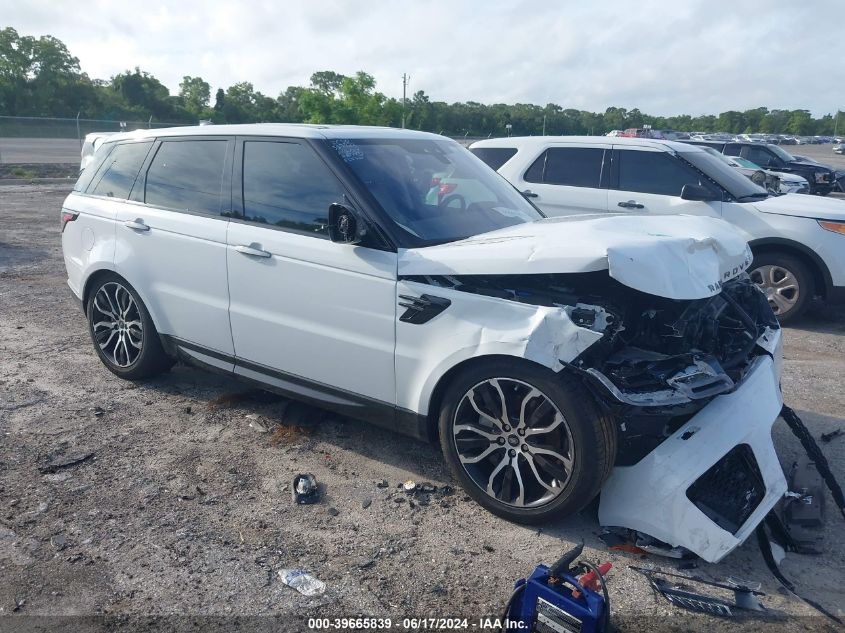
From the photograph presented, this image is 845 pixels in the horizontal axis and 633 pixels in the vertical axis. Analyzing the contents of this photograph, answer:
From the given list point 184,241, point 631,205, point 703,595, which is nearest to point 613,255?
point 703,595

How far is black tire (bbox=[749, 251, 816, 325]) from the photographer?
24.0ft

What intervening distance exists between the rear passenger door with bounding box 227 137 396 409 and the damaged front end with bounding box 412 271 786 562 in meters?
0.42

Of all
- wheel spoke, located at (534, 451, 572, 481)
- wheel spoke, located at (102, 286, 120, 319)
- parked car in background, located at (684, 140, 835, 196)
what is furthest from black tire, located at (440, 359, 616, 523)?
parked car in background, located at (684, 140, 835, 196)

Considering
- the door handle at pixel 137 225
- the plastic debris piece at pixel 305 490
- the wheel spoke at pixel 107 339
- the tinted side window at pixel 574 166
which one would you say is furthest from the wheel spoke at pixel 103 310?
the tinted side window at pixel 574 166

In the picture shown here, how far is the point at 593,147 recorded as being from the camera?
831 cm

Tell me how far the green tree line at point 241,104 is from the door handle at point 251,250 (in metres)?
33.2

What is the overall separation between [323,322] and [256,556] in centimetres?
131

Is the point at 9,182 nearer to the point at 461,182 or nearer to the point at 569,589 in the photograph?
the point at 461,182

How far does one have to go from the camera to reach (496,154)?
29.3ft

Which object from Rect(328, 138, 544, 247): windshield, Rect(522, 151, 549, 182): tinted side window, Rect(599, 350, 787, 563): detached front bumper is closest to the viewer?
Rect(599, 350, 787, 563): detached front bumper

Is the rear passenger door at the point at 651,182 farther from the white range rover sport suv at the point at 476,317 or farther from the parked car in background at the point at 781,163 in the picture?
the parked car in background at the point at 781,163

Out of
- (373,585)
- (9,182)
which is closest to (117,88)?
(9,182)

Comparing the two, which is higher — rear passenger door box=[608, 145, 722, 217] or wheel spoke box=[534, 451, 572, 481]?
rear passenger door box=[608, 145, 722, 217]

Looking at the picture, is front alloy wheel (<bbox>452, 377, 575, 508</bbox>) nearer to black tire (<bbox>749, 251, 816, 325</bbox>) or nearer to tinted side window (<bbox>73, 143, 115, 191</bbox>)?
tinted side window (<bbox>73, 143, 115, 191</bbox>)
